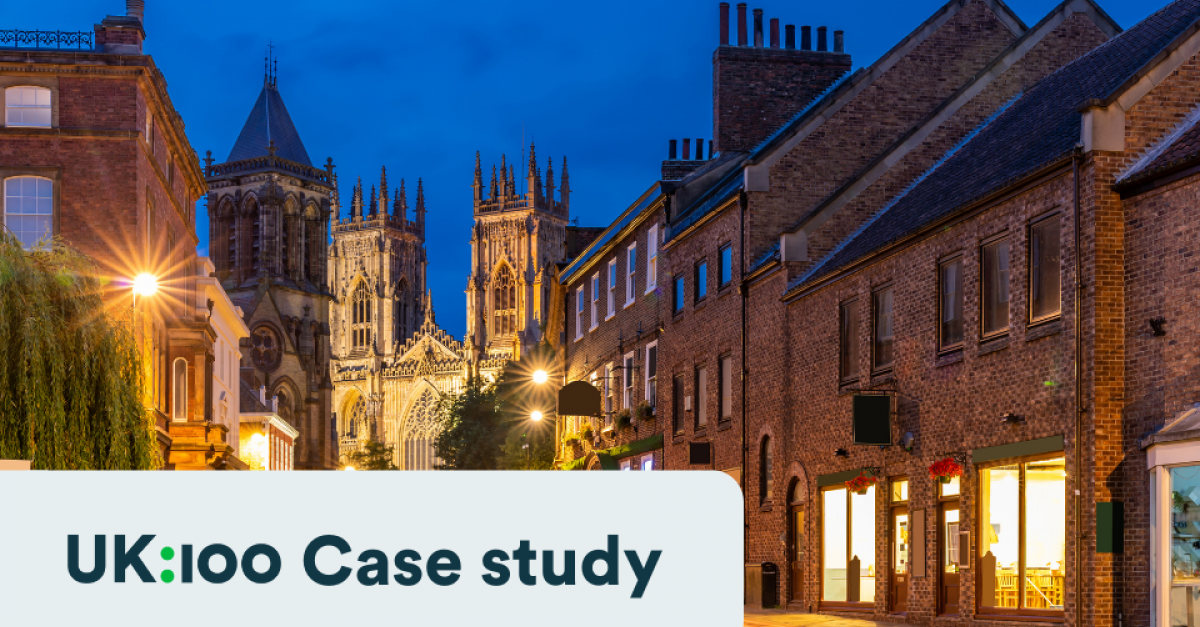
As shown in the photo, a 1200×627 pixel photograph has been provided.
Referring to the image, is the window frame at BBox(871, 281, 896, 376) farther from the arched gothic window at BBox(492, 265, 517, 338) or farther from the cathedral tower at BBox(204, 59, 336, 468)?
the arched gothic window at BBox(492, 265, 517, 338)

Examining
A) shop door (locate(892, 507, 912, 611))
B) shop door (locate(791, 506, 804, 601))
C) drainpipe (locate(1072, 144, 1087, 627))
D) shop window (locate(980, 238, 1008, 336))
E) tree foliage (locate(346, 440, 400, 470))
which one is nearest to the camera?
drainpipe (locate(1072, 144, 1087, 627))

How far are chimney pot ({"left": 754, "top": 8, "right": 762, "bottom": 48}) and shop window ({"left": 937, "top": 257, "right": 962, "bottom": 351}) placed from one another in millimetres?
14083

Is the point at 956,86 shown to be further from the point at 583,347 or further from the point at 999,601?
the point at 583,347

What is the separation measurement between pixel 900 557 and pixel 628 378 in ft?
53.3

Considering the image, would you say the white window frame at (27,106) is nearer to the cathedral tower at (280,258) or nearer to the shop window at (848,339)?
the shop window at (848,339)

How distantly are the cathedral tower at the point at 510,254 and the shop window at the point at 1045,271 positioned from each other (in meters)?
125

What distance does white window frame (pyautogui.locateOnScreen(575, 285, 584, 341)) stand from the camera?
4334cm

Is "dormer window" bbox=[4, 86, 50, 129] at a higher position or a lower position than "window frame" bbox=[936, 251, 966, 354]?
higher

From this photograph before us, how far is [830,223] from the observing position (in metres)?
27.6

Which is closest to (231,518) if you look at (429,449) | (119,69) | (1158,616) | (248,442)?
(1158,616)

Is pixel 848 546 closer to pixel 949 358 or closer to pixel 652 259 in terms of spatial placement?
pixel 949 358

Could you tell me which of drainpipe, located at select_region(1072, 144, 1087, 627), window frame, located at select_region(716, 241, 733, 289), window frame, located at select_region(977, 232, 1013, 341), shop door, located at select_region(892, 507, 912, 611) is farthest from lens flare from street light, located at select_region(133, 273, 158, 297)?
drainpipe, located at select_region(1072, 144, 1087, 627)

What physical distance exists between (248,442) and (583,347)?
132 ft

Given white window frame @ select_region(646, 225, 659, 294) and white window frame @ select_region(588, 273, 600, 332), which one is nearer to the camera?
white window frame @ select_region(646, 225, 659, 294)
